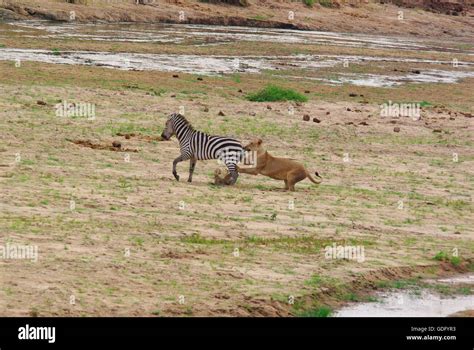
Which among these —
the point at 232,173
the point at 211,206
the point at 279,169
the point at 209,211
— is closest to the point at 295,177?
the point at 279,169

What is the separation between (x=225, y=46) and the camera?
→ 42406 millimetres

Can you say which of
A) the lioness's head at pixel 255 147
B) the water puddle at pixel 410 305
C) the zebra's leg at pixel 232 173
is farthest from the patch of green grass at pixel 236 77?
the water puddle at pixel 410 305

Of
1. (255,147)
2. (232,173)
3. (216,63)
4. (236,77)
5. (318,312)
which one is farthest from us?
(216,63)

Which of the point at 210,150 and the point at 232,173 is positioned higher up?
the point at 210,150

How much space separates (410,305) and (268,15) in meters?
45.6

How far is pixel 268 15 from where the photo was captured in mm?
57625

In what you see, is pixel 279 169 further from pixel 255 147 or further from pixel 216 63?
pixel 216 63

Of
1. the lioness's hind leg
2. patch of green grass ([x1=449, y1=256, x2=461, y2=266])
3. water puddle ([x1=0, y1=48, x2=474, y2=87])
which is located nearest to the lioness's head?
the lioness's hind leg

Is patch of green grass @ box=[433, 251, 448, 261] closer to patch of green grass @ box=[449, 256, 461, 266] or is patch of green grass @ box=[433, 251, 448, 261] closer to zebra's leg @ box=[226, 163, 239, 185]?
patch of green grass @ box=[449, 256, 461, 266]

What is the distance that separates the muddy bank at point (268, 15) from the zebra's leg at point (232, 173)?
98.1 ft

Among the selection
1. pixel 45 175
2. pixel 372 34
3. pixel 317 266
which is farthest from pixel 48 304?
pixel 372 34

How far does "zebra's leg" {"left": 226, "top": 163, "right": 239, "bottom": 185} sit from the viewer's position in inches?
693

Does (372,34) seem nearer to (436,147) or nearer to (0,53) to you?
(0,53)

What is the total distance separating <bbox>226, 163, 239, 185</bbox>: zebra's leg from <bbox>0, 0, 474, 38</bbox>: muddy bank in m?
29.9
